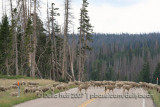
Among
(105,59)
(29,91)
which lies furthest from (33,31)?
(105,59)

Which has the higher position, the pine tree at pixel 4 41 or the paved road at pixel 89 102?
the pine tree at pixel 4 41

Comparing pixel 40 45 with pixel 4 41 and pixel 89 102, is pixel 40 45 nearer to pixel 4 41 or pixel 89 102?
pixel 4 41

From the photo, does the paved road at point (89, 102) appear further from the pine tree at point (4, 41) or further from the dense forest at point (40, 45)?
the pine tree at point (4, 41)

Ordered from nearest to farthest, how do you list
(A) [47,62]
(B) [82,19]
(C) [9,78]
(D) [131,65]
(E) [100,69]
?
(C) [9,78] < (B) [82,19] < (A) [47,62] < (E) [100,69] < (D) [131,65]

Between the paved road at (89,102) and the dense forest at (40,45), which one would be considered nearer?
the paved road at (89,102)

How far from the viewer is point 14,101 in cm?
1484

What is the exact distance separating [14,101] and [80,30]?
35205 millimetres

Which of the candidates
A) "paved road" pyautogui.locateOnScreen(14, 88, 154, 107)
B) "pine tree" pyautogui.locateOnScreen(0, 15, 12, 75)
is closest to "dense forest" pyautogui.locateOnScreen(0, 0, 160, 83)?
"pine tree" pyautogui.locateOnScreen(0, 15, 12, 75)

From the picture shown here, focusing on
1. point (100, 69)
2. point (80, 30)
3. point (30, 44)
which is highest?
point (80, 30)

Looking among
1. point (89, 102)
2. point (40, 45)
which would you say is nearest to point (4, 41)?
point (40, 45)

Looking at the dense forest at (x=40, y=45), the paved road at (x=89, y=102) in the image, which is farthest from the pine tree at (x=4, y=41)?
the paved road at (x=89, y=102)

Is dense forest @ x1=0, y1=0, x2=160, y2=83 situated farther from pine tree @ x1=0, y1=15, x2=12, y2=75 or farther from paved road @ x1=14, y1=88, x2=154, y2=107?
paved road @ x1=14, y1=88, x2=154, y2=107

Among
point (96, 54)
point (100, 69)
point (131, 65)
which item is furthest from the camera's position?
point (96, 54)

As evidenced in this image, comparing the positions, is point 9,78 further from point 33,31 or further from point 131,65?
point 131,65
